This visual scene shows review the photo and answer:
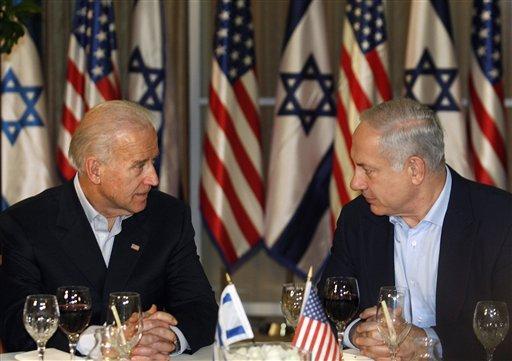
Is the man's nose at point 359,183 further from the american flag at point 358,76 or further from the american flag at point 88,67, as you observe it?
the american flag at point 88,67

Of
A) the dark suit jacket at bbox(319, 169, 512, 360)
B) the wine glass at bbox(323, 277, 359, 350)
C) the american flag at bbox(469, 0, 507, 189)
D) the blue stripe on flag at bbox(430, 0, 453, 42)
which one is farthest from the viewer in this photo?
the blue stripe on flag at bbox(430, 0, 453, 42)

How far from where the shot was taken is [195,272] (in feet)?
12.6

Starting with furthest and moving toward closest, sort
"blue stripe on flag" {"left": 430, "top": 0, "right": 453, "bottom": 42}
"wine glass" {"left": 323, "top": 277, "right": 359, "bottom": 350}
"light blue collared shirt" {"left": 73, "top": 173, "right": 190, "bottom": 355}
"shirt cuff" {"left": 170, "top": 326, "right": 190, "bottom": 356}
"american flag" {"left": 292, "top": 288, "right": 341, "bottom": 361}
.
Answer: "blue stripe on flag" {"left": 430, "top": 0, "right": 453, "bottom": 42} < "light blue collared shirt" {"left": 73, "top": 173, "right": 190, "bottom": 355} < "shirt cuff" {"left": 170, "top": 326, "right": 190, "bottom": 356} < "wine glass" {"left": 323, "top": 277, "right": 359, "bottom": 350} < "american flag" {"left": 292, "top": 288, "right": 341, "bottom": 361}

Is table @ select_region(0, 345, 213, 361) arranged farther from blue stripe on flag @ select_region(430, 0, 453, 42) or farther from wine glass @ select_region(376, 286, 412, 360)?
blue stripe on flag @ select_region(430, 0, 453, 42)

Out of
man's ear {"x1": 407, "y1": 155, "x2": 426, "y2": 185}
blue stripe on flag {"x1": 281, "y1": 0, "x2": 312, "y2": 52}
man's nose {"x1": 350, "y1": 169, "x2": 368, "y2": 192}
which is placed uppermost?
blue stripe on flag {"x1": 281, "y1": 0, "x2": 312, "y2": 52}

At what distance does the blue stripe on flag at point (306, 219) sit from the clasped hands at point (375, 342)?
329 centimetres

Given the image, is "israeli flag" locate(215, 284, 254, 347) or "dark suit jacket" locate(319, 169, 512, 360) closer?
"israeli flag" locate(215, 284, 254, 347)

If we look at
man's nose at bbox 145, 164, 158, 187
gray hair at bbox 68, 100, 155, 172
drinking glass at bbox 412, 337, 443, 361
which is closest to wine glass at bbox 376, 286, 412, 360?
drinking glass at bbox 412, 337, 443, 361

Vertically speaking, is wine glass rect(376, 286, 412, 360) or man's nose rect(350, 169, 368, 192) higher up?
man's nose rect(350, 169, 368, 192)

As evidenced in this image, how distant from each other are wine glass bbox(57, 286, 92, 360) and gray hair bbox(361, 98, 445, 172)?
126 centimetres

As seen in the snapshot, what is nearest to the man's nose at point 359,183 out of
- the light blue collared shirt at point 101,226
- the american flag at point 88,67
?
the light blue collared shirt at point 101,226

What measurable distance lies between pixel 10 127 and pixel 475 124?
2955mm

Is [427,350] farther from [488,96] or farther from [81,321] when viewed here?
[488,96]

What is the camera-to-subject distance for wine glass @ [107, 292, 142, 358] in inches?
107
